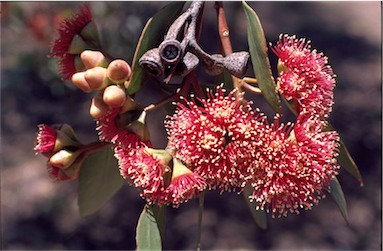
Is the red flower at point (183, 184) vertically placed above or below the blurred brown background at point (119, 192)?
above

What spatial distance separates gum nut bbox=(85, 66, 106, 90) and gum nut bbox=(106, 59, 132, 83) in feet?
0.04

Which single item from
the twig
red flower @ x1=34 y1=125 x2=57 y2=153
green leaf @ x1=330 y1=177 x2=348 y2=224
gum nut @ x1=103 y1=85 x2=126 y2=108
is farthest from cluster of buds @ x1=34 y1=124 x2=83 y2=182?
green leaf @ x1=330 y1=177 x2=348 y2=224

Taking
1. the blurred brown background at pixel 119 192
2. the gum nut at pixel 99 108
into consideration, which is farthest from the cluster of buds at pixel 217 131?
the blurred brown background at pixel 119 192

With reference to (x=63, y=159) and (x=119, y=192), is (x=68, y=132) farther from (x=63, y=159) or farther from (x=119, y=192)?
(x=119, y=192)

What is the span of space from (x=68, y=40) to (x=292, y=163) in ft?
1.73

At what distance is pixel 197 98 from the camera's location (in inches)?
40.7

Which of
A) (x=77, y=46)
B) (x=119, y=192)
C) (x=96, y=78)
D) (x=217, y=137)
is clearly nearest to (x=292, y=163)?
(x=217, y=137)

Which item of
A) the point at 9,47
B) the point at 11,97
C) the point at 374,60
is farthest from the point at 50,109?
the point at 374,60

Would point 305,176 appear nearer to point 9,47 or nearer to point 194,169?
point 194,169

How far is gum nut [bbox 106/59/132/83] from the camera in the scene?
3.25 ft

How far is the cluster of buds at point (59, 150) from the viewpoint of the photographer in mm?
1149

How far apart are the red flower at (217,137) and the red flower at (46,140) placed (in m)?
0.27

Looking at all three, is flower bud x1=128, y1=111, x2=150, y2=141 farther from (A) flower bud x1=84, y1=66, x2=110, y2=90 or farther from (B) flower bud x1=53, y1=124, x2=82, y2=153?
(B) flower bud x1=53, y1=124, x2=82, y2=153

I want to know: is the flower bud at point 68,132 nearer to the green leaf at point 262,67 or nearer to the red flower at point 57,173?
the red flower at point 57,173
